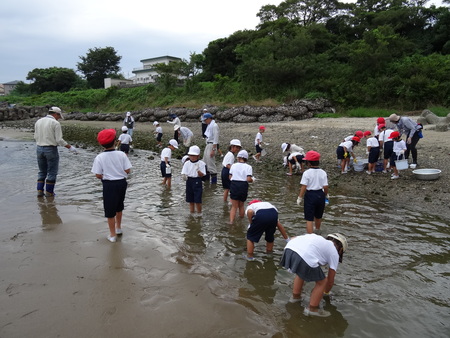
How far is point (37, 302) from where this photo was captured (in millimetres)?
4027

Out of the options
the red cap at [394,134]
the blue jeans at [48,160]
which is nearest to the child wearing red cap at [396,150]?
the red cap at [394,134]

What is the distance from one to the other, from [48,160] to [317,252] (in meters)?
7.05

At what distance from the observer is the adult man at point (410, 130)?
35.6 ft

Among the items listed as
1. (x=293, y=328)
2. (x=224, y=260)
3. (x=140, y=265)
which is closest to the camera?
(x=293, y=328)

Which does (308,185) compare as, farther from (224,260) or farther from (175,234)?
(175,234)

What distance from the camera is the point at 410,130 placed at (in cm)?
1091

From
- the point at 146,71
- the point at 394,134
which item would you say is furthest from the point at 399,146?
the point at 146,71

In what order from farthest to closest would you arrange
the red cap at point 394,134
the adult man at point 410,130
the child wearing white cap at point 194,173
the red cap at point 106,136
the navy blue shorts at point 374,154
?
the adult man at point 410,130 < the navy blue shorts at point 374,154 < the red cap at point 394,134 < the child wearing white cap at point 194,173 < the red cap at point 106,136

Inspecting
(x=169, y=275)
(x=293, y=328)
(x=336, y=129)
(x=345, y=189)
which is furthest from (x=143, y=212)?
(x=336, y=129)

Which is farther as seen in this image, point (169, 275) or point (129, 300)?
point (169, 275)

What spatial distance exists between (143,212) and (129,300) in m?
4.00

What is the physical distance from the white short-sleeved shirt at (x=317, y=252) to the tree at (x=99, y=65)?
229 feet

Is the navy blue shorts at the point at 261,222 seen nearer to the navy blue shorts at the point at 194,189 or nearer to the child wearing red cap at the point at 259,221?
the child wearing red cap at the point at 259,221

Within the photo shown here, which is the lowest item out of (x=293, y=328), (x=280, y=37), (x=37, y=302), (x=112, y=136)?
(x=293, y=328)
